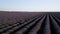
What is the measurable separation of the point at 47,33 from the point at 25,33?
3.21 feet

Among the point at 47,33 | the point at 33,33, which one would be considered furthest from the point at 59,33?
the point at 33,33

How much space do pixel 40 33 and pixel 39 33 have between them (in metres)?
0.05

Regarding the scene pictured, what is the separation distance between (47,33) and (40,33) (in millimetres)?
854

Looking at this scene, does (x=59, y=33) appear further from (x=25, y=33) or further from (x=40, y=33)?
(x=25, y=33)

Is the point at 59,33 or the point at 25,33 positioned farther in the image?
the point at 25,33

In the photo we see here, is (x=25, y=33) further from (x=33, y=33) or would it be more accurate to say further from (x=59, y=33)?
(x=59, y=33)

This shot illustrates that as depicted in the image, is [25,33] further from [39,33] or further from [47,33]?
[47,33]

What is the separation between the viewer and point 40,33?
5238 millimetres

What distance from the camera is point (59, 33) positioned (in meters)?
4.46

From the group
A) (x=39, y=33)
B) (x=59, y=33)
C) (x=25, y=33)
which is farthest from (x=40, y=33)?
(x=59, y=33)

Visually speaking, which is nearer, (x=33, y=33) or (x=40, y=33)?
(x=33, y=33)

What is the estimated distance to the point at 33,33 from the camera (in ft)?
14.8

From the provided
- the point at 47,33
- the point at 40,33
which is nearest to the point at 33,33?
the point at 47,33

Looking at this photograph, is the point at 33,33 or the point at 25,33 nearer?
the point at 33,33
